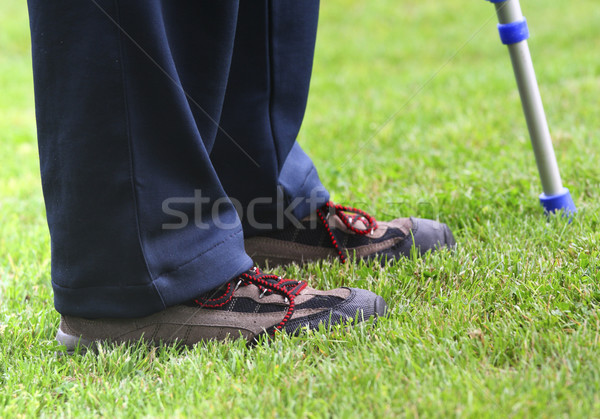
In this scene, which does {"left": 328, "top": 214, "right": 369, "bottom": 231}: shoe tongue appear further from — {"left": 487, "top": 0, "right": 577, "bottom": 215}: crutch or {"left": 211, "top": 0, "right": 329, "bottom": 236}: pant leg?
{"left": 487, "top": 0, "right": 577, "bottom": 215}: crutch

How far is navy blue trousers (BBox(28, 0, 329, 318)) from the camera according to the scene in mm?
1139

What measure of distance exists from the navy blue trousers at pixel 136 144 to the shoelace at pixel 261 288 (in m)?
0.05

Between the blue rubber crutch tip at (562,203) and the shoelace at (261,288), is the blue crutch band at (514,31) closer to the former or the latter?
the blue rubber crutch tip at (562,203)

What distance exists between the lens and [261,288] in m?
1.45

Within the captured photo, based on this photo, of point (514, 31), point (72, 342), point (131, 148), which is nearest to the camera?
point (131, 148)

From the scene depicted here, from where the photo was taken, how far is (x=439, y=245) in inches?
70.4

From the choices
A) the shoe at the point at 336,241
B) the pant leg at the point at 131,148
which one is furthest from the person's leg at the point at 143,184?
the shoe at the point at 336,241

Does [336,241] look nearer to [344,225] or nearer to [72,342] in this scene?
[344,225]

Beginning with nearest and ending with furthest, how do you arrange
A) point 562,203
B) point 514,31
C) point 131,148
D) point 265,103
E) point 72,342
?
point 131,148 < point 72,342 < point 265,103 < point 514,31 < point 562,203

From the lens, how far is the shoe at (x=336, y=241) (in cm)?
175

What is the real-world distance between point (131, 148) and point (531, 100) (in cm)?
128

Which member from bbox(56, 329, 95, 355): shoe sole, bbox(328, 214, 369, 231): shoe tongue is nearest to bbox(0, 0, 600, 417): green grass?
bbox(56, 329, 95, 355): shoe sole

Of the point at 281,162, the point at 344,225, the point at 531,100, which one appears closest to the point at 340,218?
the point at 344,225

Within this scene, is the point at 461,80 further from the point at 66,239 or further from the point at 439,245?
the point at 66,239
